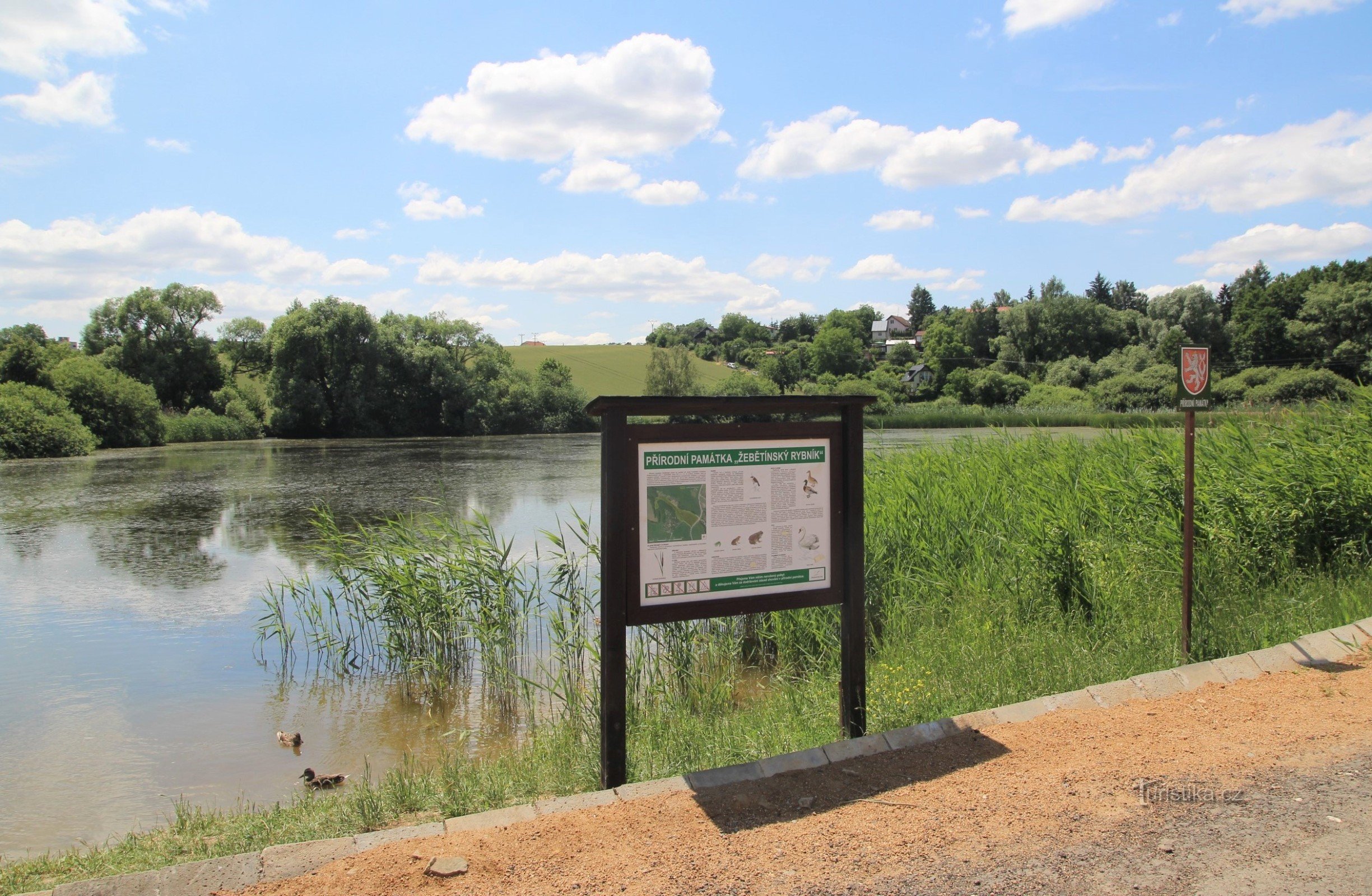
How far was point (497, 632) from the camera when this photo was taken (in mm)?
8375

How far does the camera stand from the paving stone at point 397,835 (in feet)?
11.0

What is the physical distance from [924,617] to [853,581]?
3179 mm

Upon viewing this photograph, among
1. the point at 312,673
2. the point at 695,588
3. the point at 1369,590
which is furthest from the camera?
the point at 312,673

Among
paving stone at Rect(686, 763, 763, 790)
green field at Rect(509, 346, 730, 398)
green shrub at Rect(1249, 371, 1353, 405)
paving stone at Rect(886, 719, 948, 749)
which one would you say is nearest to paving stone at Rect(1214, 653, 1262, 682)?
paving stone at Rect(886, 719, 948, 749)

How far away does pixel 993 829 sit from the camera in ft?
10.6

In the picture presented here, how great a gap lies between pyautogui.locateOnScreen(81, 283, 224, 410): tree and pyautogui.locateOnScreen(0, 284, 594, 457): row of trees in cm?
7

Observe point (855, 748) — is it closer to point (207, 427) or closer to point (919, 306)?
point (207, 427)

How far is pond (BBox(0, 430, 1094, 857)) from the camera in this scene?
6344 millimetres

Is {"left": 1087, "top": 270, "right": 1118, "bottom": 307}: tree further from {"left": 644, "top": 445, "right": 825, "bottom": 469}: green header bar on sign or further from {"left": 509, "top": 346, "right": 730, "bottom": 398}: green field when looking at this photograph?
{"left": 644, "top": 445, "right": 825, "bottom": 469}: green header bar on sign

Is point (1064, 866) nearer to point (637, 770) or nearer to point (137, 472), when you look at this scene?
point (637, 770)

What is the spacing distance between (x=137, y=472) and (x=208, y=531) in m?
18.8

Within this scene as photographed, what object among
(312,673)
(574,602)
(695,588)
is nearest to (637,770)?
(695,588)

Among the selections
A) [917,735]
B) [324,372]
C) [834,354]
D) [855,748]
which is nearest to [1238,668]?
[917,735]

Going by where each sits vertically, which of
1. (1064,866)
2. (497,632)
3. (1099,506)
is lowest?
(497,632)
